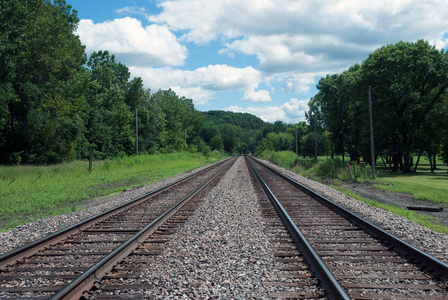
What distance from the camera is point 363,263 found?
4812mm

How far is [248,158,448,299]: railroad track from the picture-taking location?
3.83 m

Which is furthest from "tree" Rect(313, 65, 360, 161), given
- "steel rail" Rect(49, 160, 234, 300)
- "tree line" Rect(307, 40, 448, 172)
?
"steel rail" Rect(49, 160, 234, 300)

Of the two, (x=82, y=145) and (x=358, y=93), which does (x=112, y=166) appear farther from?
(x=358, y=93)

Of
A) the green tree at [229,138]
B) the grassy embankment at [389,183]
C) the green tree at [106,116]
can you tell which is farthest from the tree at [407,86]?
the green tree at [229,138]

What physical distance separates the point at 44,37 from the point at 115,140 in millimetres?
26469

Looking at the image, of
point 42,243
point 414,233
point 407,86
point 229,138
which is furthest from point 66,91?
point 229,138

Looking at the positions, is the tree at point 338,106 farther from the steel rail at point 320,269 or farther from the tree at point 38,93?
the steel rail at point 320,269

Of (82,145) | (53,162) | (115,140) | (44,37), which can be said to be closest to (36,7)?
(44,37)

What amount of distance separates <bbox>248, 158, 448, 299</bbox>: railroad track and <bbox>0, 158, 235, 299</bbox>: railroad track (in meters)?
2.54

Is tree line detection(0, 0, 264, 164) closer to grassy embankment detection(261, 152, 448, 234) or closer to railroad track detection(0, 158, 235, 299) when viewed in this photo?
railroad track detection(0, 158, 235, 299)

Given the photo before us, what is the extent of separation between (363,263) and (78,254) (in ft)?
15.1

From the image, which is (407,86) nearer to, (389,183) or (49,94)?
(389,183)

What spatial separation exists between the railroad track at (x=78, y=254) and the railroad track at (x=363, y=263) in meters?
2.54

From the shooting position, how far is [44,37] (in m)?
31.0
